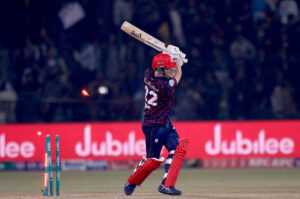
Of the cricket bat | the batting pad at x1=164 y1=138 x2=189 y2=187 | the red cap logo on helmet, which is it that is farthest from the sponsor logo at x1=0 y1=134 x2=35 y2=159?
the red cap logo on helmet

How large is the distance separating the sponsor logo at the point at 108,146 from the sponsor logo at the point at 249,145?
1.71 meters

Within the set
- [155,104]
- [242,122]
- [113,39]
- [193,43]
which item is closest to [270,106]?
[242,122]

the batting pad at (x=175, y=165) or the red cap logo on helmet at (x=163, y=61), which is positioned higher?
the red cap logo on helmet at (x=163, y=61)

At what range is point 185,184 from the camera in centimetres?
1289

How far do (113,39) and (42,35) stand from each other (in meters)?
1.90

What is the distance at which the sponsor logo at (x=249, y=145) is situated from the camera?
54.3 feet

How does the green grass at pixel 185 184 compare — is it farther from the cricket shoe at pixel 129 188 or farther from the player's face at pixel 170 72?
the player's face at pixel 170 72

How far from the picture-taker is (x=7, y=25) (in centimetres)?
1864

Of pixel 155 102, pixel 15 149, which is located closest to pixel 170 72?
pixel 155 102

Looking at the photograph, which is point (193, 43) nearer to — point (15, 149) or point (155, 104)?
point (15, 149)

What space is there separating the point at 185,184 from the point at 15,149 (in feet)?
18.0

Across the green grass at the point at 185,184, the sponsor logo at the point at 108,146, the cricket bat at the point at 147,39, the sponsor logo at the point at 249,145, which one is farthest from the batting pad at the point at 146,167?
the sponsor logo at the point at 249,145

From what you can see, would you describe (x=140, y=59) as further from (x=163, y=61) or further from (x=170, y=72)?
(x=163, y=61)

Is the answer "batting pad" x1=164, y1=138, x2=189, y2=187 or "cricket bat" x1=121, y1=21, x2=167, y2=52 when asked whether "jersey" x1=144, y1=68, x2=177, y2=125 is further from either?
"cricket bat" x1=121, y1=21, x2=167, y2=52
